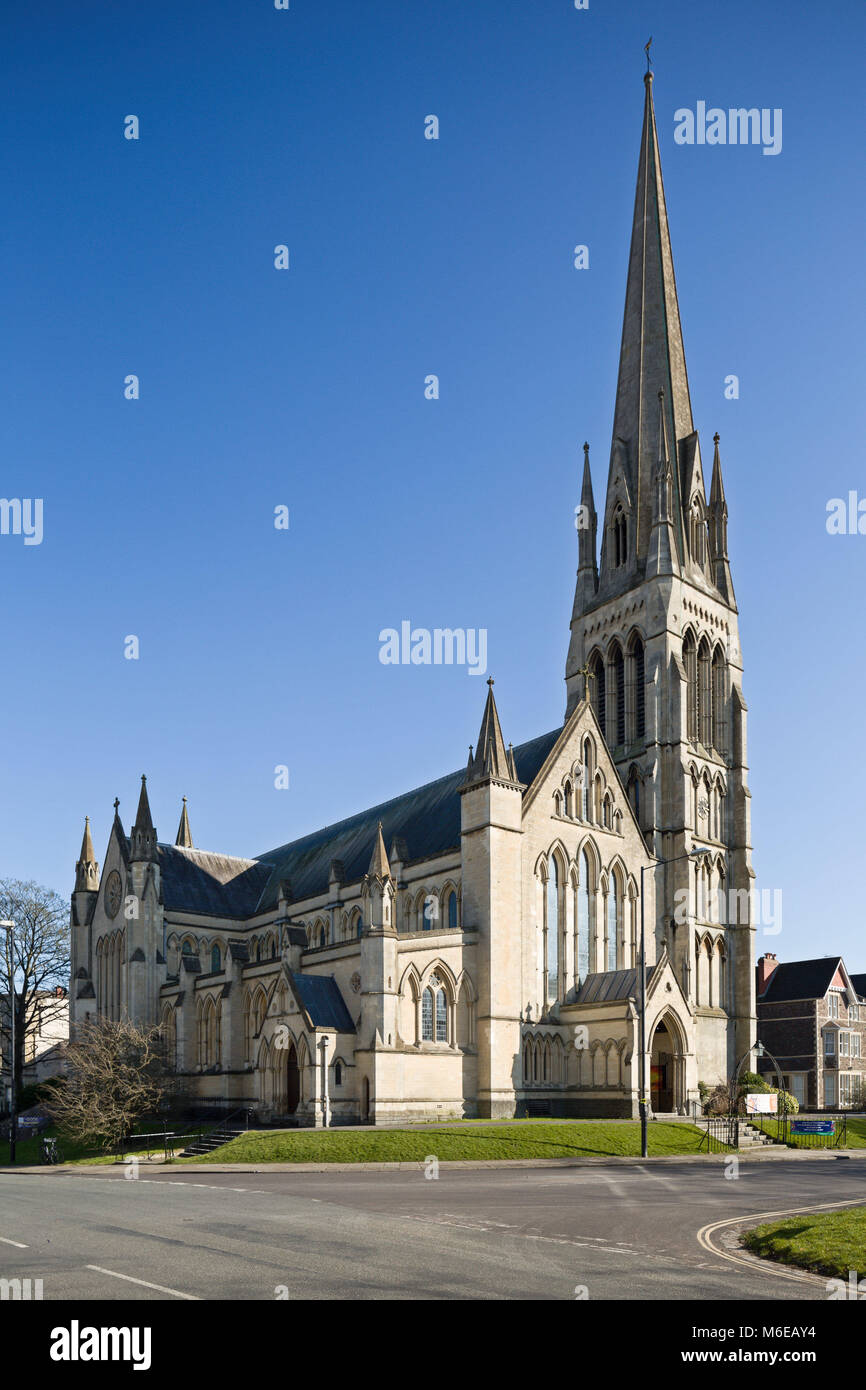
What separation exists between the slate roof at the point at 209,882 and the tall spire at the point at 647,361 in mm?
29668

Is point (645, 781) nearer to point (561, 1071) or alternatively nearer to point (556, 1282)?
point (561, 1071)

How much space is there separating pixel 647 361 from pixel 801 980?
1652 inches

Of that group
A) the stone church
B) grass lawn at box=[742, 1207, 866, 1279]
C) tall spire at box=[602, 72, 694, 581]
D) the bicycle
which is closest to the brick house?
the stone church

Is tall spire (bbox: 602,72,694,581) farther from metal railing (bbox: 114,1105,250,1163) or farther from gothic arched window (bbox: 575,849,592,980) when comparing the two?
metal railing (bbox: 114,1105,250,1163)

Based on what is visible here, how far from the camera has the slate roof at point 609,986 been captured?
4578cm

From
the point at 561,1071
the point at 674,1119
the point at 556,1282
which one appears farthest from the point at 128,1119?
the point at 556,1282

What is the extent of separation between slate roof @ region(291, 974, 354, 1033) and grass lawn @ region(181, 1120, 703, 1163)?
650cm

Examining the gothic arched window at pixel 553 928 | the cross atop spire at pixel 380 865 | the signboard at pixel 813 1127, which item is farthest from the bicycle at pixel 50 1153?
the signboard at pixel 813 1127

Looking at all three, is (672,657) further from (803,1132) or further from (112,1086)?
(112,1086)

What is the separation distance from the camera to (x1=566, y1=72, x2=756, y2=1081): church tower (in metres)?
54.3

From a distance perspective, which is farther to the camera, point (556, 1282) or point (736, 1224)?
point (736, 1224)

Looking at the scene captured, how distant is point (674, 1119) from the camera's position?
4334 cm
